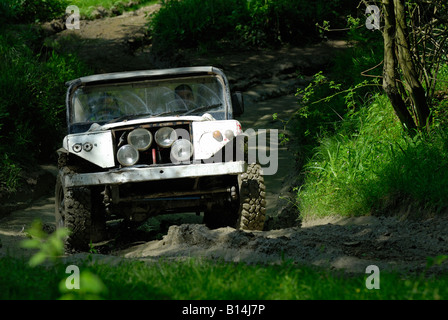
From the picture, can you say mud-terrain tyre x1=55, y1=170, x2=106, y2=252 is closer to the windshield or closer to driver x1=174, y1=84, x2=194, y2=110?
the windshield

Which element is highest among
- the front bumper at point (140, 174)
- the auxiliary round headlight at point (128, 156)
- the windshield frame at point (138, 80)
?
the windshield frame at point (138, 80)

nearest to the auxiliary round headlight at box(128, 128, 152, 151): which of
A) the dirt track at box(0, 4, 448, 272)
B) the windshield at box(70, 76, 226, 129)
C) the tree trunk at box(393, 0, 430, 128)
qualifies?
the dirt track at box(0, 4, 448, 272)

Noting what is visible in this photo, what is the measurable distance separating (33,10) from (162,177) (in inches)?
500

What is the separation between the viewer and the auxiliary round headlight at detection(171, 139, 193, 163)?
5.79 meters

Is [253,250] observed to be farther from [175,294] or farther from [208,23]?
[208,23]

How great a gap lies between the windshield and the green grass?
2909 millimetres

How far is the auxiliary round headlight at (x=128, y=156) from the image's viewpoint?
574 centimetres

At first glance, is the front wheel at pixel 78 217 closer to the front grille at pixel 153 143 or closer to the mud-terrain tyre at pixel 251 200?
the front grille at pixel 153 143

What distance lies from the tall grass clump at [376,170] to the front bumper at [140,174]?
68.2 inches

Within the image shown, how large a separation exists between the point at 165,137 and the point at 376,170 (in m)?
2.27

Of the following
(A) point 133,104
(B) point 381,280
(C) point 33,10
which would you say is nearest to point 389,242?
(B) point 381,280

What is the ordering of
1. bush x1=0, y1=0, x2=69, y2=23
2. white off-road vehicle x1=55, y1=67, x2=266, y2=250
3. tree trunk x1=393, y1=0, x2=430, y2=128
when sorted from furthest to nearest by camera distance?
bush x1=0, y1=0, x2=69, y2=23
tree trunk x1=393, y1=0, x2=430, y2=128
white off-road vehicle x1=55, y1=67, x2=266, y2=250

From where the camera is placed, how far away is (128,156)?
5750 mm

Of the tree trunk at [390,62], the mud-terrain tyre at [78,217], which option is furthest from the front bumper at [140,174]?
the tree trunk at [390,62]
